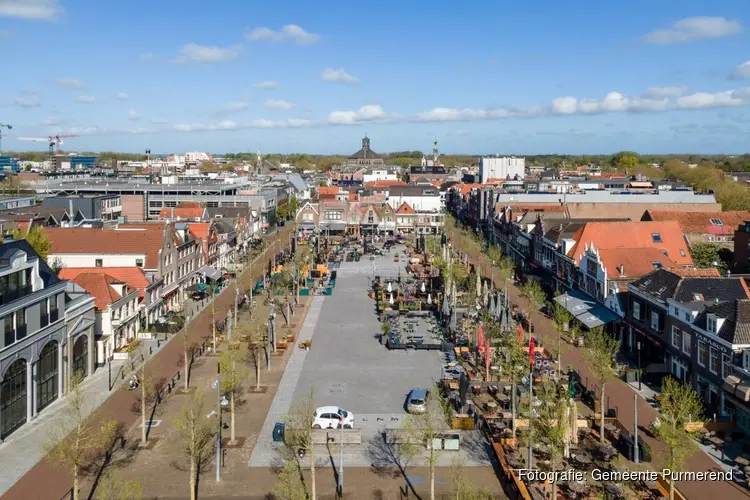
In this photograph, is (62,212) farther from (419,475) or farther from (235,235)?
(419,475)

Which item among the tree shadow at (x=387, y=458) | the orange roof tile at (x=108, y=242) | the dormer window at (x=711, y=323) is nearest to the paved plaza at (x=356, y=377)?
the tree shadow at (x=387, y=458)

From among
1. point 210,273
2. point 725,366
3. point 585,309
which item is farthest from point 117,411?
point 210,273

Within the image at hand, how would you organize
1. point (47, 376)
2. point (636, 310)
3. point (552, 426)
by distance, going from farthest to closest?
point (636, 310), point (47, 376), point (552, 426)

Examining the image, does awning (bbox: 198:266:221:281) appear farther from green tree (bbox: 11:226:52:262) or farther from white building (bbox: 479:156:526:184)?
white building (bbox: 479:156:526:184)

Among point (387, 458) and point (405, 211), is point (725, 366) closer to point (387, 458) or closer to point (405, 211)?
point (387, 458)

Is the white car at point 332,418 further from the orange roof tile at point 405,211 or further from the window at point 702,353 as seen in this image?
the orange roof tile at point 405,211

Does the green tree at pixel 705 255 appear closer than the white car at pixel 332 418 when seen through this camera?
No

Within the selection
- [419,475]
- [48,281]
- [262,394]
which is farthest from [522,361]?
[48,281]

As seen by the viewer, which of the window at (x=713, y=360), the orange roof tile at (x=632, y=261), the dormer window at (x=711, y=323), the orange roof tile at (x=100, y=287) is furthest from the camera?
the orange roof tile at (x=632, y=261)
